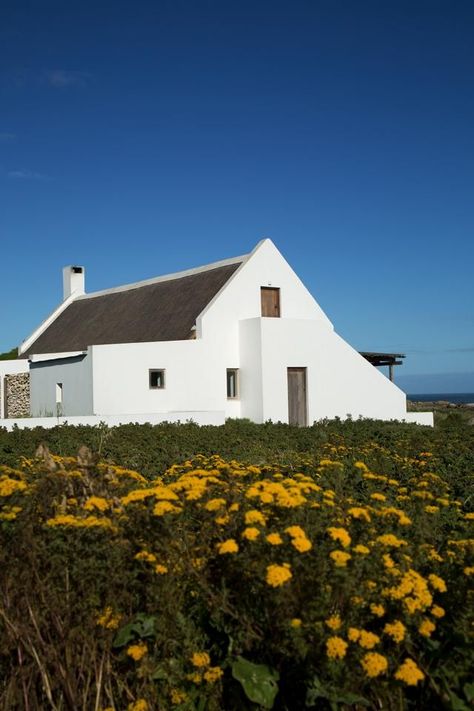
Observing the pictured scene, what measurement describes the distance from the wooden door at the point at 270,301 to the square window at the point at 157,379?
16.0ft

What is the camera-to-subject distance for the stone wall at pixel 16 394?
26703mm

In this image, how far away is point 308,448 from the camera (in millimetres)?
14086

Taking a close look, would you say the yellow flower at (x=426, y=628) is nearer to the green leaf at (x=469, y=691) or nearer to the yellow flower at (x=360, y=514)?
the green leaf at (x=469, y=691)

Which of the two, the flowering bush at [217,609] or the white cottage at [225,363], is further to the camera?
the white cottage at [225,363]

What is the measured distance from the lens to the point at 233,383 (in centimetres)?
2428

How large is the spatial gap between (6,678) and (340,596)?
7.08 ft

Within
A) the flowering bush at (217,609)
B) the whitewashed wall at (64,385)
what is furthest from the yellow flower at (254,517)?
the whitewashed wall at (64,385)

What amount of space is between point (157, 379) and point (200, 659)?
18938 mm

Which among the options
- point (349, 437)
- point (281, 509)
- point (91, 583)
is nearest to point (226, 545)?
point (281, 509)

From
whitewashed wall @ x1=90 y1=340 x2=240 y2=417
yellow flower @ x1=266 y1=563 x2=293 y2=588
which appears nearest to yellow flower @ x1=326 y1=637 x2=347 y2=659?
yellow flower @ x1=266 y1=563 x2=293 y2=588

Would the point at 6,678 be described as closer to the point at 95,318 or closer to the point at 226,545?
the point at 226,545

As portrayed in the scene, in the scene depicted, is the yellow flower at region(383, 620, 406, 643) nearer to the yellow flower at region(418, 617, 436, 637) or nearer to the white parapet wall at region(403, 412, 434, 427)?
the yellow flower at region(418, 617, 436, 637)

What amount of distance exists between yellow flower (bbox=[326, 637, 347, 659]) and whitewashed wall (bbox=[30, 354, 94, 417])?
1904 centimetres

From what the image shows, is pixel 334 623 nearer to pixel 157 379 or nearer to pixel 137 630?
pixel 137 630
